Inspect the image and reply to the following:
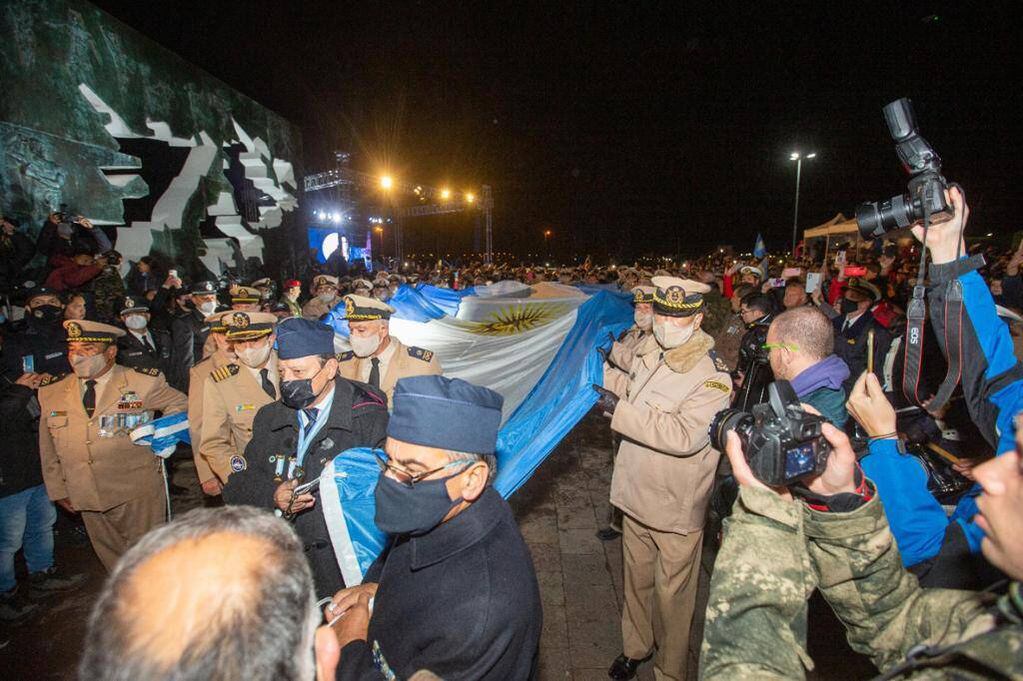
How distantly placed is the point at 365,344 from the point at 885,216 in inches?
151

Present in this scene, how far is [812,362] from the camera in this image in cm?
249

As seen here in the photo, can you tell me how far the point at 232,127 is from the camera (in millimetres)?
14156

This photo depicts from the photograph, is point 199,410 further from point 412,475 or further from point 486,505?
point 486,505

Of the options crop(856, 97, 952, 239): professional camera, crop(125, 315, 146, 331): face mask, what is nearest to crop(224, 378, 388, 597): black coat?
crop(856, 97, 952, 239): professional camera

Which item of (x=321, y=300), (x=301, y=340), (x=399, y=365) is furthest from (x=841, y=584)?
(x=321, y=300)

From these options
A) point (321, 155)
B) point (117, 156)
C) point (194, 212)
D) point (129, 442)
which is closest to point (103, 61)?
point (117, 156)

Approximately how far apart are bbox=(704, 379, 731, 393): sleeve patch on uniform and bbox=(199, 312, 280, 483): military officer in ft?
11.0

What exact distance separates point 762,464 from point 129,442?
15.3 feet

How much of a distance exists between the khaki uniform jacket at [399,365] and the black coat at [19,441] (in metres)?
2.53

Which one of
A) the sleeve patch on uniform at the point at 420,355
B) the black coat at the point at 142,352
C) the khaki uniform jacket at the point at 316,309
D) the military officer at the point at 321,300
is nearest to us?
the sleeve patch on uniform at the point at 420,355

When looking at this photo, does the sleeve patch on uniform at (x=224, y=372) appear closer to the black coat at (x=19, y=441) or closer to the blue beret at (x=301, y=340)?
the blue beret at (x=301, y=340)

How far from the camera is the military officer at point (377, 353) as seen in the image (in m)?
4.14

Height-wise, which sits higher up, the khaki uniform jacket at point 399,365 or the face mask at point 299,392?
the face mask at point 299,392

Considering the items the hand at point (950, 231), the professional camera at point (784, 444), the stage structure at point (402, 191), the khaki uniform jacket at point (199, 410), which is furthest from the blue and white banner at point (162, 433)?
the stage structure at point (402, 191)
